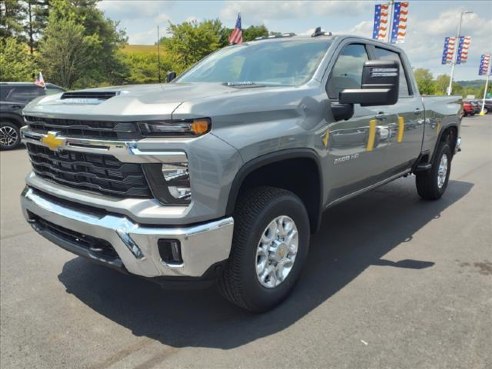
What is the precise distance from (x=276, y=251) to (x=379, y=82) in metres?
1.37

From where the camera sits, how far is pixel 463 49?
37.5 m

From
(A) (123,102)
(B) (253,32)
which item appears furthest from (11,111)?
(B) (253,32)

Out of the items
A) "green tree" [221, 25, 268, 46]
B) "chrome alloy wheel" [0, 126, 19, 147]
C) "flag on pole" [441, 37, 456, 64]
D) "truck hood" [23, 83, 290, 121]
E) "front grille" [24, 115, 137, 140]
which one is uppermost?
"green tree" [221, 25, 268, 46]

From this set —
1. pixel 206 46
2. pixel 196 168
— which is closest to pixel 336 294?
pixel 196 168

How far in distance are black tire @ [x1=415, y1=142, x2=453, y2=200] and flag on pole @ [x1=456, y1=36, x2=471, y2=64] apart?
35441 mm

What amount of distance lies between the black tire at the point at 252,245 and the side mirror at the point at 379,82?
88 centimetres

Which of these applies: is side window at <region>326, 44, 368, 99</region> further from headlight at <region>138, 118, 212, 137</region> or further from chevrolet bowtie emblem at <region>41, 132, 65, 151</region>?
chevrolet bowtie emblem at <region>41, 132, 65, 151</region>

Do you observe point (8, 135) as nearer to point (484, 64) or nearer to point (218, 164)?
point (218, 164)

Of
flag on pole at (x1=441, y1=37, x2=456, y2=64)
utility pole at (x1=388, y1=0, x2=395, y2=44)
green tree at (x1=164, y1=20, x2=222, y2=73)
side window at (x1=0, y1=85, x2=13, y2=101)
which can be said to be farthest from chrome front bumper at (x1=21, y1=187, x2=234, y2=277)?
green tree at (x1=164, y1=20, x2=222, y2=73)

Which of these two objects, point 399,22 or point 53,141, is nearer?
point 53,141

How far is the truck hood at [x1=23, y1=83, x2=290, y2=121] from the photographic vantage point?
2494 millimetres

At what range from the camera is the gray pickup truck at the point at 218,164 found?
2508 millimetres

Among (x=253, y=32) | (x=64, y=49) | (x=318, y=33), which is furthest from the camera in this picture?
(x=253, y=32)

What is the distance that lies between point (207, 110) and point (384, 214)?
3.75 m
